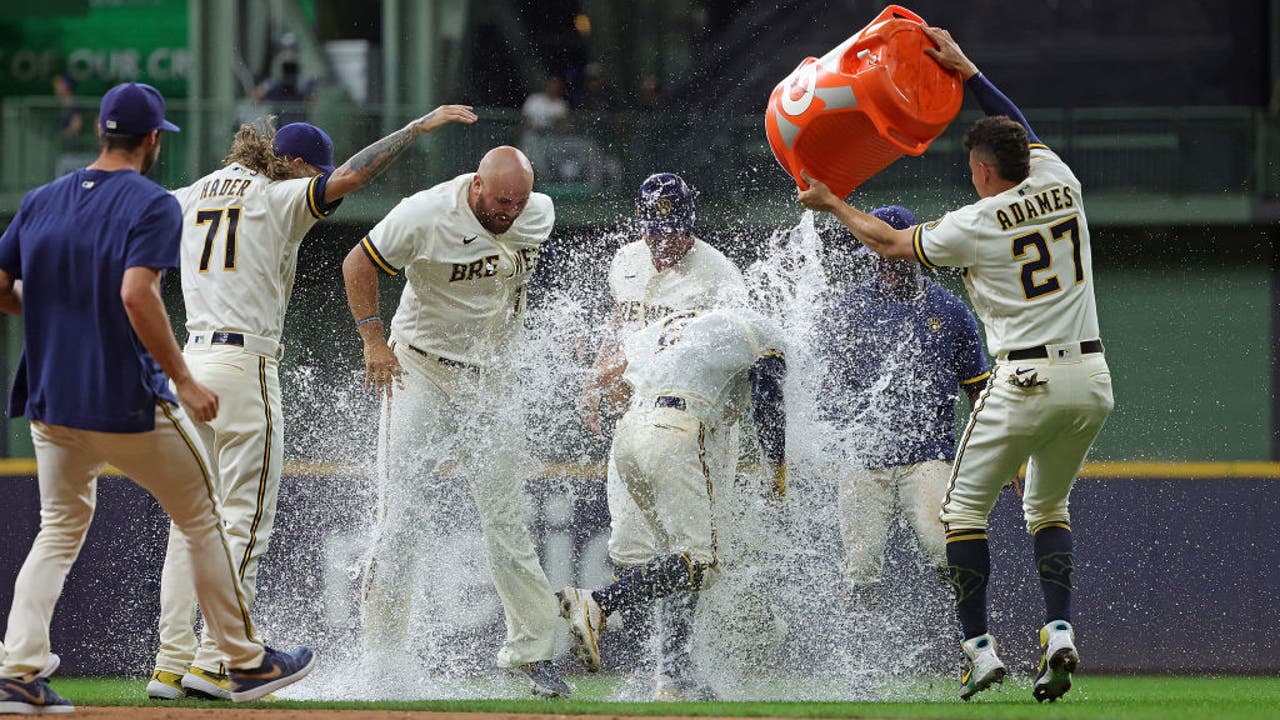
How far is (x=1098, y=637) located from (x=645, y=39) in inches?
425

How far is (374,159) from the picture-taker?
6.11m

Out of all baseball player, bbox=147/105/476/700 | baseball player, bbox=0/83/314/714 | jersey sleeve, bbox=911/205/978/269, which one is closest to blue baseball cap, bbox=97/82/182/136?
baseball player, bbox=0/83/314/714

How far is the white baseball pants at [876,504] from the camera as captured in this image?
7.11 metres

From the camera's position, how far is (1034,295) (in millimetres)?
5789

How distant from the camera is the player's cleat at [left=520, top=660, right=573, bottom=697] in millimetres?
6582

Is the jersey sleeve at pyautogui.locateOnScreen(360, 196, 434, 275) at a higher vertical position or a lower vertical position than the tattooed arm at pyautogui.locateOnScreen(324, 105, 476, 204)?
lower

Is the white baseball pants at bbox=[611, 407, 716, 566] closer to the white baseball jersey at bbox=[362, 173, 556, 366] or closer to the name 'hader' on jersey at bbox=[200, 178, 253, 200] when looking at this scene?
the white baseball jersey at bbox=[362, 173, 556, 366]

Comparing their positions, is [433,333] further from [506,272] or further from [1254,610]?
[1254,610]

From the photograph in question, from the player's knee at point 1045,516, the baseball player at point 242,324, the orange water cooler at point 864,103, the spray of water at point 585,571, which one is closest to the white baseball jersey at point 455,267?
the spray of water at point 585,571

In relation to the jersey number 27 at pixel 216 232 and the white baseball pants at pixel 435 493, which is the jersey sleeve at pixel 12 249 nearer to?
the jersey number 27 at pixel 216 232

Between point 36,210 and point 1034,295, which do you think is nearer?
point 36,210

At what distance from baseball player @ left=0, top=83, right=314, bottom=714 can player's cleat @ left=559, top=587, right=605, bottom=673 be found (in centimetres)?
135

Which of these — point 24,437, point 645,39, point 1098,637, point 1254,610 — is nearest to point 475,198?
point 1098,637

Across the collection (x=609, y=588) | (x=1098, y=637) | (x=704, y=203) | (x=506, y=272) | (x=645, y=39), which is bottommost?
(x=1098, y=637)
